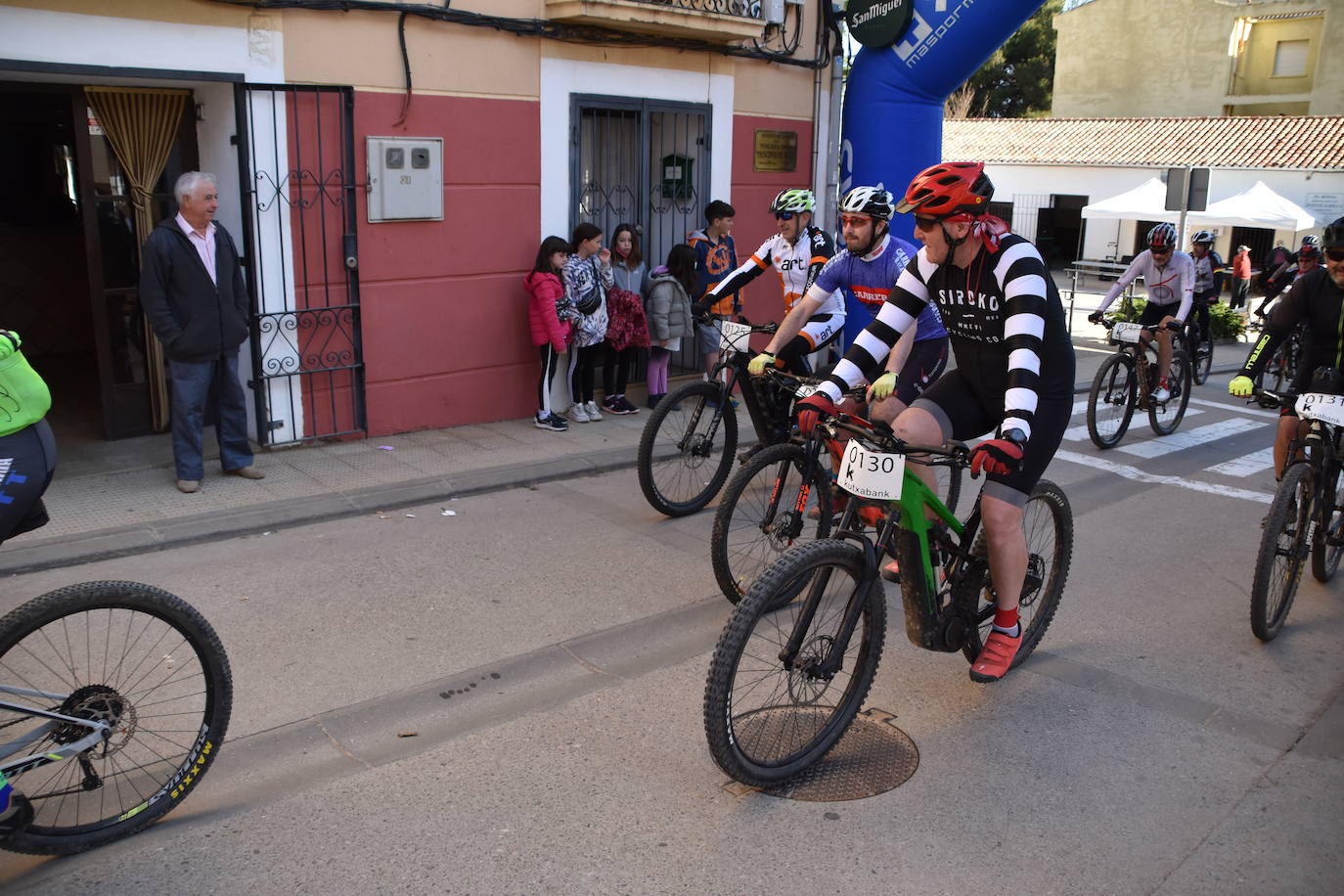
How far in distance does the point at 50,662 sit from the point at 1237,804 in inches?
155

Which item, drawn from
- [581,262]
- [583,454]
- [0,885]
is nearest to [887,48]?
[581,262]

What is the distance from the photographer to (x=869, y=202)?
19.3 feet

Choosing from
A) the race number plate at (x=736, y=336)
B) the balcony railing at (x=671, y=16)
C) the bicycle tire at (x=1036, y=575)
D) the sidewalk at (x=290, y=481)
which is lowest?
the sidewalk at (x=290, y=481)

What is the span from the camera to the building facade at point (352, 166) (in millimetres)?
7680

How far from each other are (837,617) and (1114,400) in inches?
268

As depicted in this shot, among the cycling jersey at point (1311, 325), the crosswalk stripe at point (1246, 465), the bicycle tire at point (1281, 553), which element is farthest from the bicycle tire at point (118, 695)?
the crosswalk stripe at point (1246, 465)

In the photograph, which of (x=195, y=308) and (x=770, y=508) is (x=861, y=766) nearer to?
(x=770, y=508)

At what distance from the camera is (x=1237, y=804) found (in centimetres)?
404

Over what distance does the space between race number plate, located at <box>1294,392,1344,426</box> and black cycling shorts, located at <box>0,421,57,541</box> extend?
521cm

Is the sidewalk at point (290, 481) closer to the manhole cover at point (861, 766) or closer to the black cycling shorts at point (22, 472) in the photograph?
the black cycling shorts at point (22, 472)

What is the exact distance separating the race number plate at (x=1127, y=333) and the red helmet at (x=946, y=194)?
20.5 feet

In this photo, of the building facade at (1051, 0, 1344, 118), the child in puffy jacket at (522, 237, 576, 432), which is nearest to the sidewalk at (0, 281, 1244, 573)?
the child in puffy jacket at (522, 237, 576, 432)

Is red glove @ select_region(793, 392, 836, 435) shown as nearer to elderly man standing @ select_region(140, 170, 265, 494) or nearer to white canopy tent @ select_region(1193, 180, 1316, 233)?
elderly man standing @ select_region(140, 170, 265, 494)

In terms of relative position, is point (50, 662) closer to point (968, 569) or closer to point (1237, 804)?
point (968, 569)
